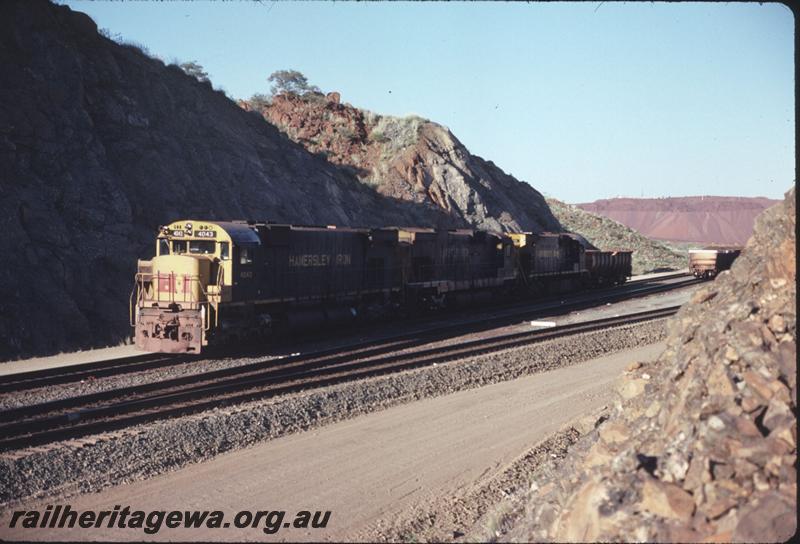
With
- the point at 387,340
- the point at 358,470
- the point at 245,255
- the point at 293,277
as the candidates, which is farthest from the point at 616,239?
the point at 358,470

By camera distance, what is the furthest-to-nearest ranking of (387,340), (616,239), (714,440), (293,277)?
(616,239) → (387,340) → (293,277) → (714,440)

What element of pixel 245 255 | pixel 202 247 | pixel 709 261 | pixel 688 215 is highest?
pixel 688 215

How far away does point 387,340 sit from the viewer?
77.6ft

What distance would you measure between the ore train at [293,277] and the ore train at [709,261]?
1735cm

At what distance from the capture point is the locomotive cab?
65.3 feet

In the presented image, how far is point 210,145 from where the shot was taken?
41.3 m

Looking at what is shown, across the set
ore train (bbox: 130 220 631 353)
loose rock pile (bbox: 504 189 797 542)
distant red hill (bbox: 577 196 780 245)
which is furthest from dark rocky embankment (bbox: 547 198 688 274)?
loose rock pile (bbox: 504 189 797 542)

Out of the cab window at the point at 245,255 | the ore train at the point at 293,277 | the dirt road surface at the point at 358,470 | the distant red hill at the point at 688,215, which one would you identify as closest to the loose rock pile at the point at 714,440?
the dirt road surface at the point at 358,470

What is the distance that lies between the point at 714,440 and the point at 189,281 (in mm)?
16352

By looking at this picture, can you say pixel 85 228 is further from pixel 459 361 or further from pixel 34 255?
pixel 459 361

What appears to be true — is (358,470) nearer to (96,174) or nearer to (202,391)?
(202,391)

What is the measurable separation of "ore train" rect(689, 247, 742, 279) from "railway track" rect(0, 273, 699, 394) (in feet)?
14.1

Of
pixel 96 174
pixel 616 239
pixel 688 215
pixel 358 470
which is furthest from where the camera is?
pixel 688 215

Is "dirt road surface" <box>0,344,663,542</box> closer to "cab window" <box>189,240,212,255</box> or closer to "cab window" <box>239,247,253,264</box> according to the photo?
"cab window" <box>239,247,253,264</box>
